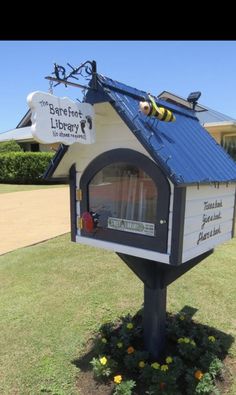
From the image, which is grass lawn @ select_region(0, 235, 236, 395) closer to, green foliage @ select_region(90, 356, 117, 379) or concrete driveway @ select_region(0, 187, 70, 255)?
green foliage @ select_region(90, 356, 117, 379)

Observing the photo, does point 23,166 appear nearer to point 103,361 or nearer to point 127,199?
point 103,361

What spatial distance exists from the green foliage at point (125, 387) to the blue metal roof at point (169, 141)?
5.06 feet

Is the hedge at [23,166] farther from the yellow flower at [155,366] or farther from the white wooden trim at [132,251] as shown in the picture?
the yellow flower at [155,366]

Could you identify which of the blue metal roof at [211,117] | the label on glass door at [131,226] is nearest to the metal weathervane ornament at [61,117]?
the label on glass door at [131,226]

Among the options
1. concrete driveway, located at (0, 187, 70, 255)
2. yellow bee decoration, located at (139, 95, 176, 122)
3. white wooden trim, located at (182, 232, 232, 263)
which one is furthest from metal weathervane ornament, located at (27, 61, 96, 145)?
concrete driveway, located at (0, 187, 70, 255)

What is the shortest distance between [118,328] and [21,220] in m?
6.03

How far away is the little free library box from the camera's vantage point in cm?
202

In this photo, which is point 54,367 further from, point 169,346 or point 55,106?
point 55,106

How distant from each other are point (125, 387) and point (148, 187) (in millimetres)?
1451

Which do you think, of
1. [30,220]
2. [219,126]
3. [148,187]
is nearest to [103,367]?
[148,187]

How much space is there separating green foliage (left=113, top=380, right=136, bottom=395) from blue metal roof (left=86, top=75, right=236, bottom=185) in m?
1.54

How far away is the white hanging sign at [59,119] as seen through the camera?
1.69m

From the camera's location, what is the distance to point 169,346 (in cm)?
298
